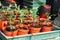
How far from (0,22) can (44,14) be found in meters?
1.83

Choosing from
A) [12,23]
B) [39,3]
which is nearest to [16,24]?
[12,23]

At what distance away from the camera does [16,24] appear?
5.63 metres

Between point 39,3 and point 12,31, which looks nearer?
point 12,31

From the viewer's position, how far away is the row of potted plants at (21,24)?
530 cm

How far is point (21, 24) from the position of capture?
5.64m

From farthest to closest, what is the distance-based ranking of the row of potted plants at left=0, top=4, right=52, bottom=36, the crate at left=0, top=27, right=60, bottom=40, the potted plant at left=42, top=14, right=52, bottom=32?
the potted plant at left=42, top=14, right=52, bottom=32
the row of potted plants at left=0, top=4, right=52, bottom=36
the crate at left=0, top=27, right=60, bottom=40

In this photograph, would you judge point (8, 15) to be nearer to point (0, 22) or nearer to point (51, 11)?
point (0, 22)

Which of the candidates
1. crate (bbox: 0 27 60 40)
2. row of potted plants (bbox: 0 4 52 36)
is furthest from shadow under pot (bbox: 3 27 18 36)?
crate (bbox: 0 27 60 40)

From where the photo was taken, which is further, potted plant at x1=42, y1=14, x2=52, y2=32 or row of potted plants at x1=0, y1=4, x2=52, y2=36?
potted plant at x1=42, y1=14, x2=52, y2=32

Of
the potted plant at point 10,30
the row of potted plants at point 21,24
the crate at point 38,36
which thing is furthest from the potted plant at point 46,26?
the potted plant at point 10,30

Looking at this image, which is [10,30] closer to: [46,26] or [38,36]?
[38,36]

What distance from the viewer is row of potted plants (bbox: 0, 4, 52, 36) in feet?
17.4

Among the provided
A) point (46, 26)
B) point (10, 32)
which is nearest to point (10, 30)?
point (10, 32)

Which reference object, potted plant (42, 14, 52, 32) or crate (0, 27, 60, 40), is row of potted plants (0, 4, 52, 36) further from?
crate (0, 27, 60, 40)
